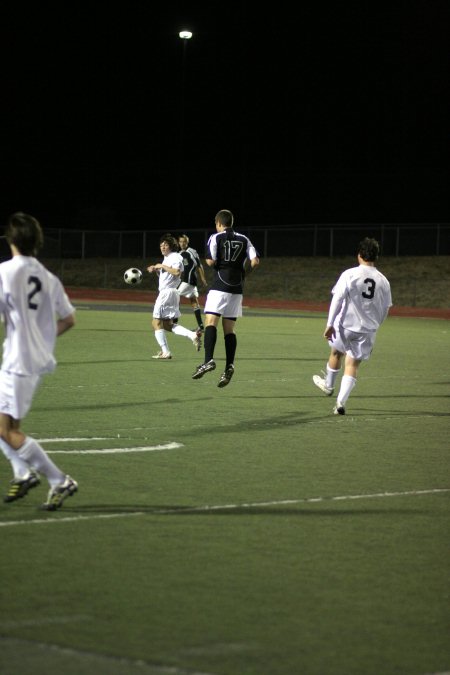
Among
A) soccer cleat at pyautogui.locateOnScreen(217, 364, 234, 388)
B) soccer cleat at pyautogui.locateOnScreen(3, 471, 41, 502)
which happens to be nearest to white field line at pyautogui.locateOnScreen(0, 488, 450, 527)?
soccer cleat at pyautogui.locateOnScreen(3, 471, 41, 502)

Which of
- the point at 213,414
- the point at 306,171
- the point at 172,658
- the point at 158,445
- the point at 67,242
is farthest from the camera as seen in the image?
the point at 306,171

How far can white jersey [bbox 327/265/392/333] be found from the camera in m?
13.4

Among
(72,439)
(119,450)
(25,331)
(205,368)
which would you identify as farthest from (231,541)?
(205,368)

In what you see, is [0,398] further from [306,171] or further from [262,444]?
[306,171]

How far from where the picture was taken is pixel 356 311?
1350 centimetres

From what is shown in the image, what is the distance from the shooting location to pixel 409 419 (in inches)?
530

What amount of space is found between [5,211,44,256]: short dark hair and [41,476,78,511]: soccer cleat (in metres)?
1.45

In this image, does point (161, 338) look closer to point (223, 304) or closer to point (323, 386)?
point (223, 304)

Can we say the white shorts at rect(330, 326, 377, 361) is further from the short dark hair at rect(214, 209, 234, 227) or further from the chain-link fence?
the chain-link fence

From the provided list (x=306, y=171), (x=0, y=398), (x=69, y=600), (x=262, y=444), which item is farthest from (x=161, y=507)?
(x=306, y=171)

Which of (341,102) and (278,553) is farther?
(341,102)

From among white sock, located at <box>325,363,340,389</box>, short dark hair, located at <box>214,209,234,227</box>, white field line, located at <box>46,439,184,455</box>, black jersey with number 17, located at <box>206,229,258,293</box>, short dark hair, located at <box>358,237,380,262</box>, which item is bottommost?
white field line, located at <box>46,439,184,455</box>

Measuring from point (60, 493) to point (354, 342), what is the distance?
625cm

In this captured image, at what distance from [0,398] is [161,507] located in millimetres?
1312
